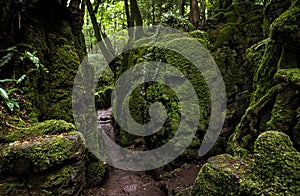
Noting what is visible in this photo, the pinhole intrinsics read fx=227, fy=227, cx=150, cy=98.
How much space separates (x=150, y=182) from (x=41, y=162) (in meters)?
3.72

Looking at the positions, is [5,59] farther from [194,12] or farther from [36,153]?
[194,12]

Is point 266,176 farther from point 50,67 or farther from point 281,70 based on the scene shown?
point 50,67

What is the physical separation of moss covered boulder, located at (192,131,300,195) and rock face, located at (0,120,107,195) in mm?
2255

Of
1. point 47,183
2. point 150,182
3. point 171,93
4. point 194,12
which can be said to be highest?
point 194,12

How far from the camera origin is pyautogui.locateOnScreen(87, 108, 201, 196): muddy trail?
19.1ft

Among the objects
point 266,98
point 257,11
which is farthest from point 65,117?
point 257,11

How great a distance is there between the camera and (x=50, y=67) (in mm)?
5809

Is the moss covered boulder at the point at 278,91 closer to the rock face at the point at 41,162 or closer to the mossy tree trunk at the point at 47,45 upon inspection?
the rock face at the point at 41,162

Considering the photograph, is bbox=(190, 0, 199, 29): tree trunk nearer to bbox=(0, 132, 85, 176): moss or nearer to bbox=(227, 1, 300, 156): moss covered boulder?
bbox=(227, 1, 300, 156): moss covered boulder

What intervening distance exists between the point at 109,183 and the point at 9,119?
3304mm

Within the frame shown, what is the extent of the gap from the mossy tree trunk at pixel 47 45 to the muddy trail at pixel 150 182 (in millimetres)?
2187

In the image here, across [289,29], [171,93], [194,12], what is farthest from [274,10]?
[194,12]

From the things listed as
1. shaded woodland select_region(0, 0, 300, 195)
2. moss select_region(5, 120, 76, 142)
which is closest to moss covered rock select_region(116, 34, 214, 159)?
shaded woodland select_region(0, 0, 300, 195)

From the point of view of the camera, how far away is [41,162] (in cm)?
347
